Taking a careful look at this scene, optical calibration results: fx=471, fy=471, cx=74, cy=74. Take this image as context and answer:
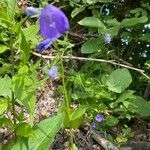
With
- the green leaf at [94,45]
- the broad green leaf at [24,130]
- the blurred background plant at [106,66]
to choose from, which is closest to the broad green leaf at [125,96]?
the blurred background plant at [106,66]

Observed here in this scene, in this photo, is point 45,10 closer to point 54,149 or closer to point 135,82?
point 54,149

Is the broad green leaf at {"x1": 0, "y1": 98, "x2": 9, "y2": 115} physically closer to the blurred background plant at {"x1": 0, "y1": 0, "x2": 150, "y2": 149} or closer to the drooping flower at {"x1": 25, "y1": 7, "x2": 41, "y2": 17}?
the blurred background plant at {"x1": 0, "y1": 0, "x2": 150, "y2": 149}

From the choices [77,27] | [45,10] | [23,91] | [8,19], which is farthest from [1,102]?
[77,27]

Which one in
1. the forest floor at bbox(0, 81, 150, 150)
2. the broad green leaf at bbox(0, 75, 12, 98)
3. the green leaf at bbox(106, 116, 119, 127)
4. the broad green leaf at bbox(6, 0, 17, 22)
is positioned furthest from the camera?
the green leaf at bbox(106, 116, 119, 127)

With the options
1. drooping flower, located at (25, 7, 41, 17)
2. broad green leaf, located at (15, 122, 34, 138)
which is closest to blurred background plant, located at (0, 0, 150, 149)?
broad green leaf, located at (15, 122, 34, 138)

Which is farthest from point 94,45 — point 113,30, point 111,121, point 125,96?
point 111,121

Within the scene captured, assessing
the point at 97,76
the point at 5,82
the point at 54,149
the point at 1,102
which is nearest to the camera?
the point at 1,102

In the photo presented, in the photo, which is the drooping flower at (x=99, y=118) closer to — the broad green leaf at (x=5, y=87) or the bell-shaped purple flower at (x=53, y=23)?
the broad green leaf at (x=5, y=87)
